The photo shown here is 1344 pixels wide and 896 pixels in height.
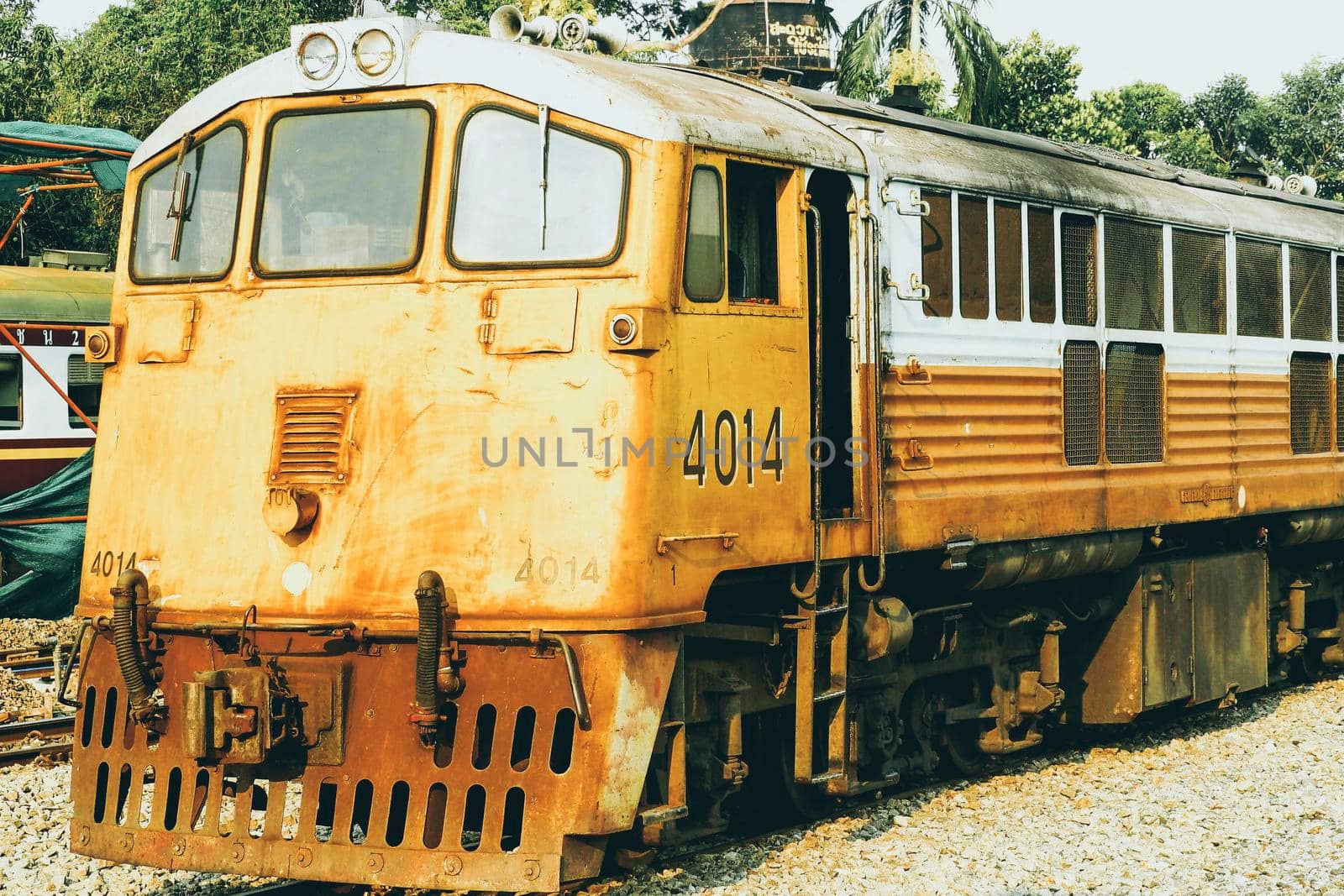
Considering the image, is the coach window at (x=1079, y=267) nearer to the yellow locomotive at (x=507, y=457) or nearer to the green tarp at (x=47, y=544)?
the yellow locomotive at (x=507, y=457)

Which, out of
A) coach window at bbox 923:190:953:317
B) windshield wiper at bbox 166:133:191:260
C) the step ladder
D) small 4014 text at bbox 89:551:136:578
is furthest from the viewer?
coach window at bbox 923:190:953:317

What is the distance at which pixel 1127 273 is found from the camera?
945 centimetres

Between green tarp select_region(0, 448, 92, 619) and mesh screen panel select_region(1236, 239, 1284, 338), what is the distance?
966 centimetres

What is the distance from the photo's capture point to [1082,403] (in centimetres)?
898

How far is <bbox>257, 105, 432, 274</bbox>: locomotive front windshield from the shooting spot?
6.42 meters

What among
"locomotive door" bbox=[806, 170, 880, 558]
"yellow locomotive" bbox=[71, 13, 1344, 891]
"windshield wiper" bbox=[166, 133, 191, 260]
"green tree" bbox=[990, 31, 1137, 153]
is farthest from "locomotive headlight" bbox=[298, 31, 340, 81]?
"green tree" bbox=[990, 31, 1137, 153]

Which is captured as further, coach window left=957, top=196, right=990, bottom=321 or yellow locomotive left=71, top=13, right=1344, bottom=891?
coach window left=957, top=196, right=990, bottom=321

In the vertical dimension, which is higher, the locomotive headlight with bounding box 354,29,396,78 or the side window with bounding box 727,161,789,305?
the locomotive headlight with bounding box 354,29,396,78

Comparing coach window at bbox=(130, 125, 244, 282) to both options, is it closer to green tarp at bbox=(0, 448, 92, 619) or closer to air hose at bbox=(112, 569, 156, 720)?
air hose at bbox=(112, 569, 156, 720)

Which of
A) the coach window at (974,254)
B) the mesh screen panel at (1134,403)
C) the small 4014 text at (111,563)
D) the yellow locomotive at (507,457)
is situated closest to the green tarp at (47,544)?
the yellow locomotive at (507,457)

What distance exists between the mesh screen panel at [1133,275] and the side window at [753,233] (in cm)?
319

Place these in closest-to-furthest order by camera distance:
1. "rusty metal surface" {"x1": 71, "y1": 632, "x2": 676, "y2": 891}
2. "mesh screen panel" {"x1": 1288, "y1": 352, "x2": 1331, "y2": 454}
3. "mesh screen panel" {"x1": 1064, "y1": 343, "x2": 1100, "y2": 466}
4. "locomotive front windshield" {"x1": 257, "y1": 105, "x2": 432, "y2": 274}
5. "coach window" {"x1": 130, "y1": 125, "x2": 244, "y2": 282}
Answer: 1. "rusty metal surface" {"x1": 71, "y1": 632, "x2": 676, "y2": 891}
2. "locomotive front windshield" {"x1": 257, "y1": 105, "x2": 432, "y2": 274}
3. "coach window" {"x1": 130, "y1": 125, "x2": 244, "y2": 282}
4. "mesh screen panel" {"x1": 1064, "y1": 343, "x2": 1100, "y2": 466}
5. "mesh screen panel" {"x1": 1288, "y1": 352, "x2": 1331, "y2": 454}

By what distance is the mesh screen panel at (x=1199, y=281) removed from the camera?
32.8ft

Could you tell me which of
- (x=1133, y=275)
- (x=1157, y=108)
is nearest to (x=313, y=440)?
(x=1133, y=275)
